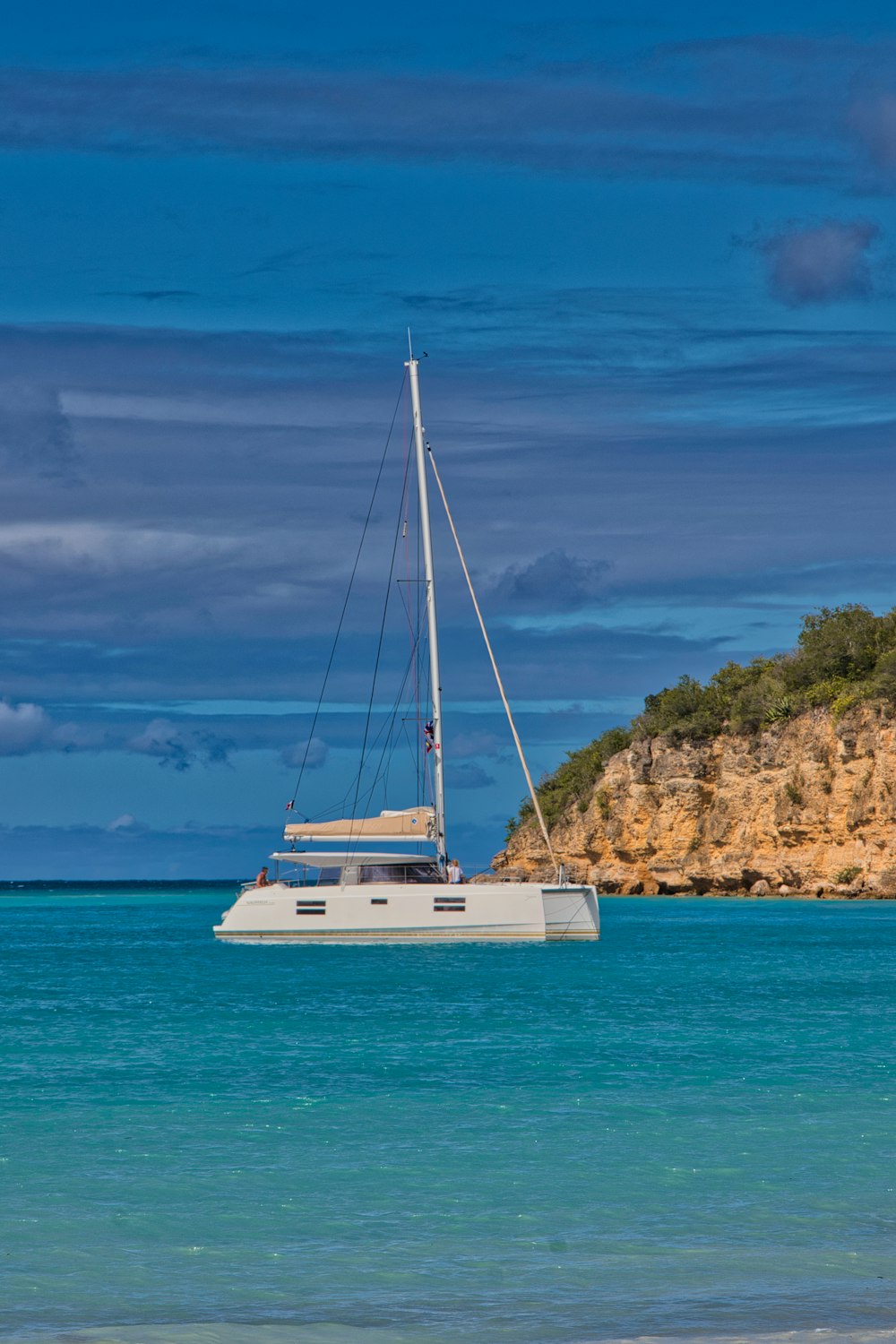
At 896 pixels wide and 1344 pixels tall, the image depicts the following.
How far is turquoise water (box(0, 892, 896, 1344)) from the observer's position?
32.2ft

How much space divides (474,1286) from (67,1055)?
13.9m

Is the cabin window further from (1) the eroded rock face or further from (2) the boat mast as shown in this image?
(1) the eroded rock face

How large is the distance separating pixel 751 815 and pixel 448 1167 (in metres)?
66.6

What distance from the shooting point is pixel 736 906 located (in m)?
73.4

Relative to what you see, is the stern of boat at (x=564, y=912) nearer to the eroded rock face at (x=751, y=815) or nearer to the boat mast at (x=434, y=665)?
the boat mast at (x=434, y=665)

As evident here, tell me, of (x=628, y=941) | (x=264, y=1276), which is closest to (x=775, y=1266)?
(x=264, y=1276)

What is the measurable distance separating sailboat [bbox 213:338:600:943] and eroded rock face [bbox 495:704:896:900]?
108ft

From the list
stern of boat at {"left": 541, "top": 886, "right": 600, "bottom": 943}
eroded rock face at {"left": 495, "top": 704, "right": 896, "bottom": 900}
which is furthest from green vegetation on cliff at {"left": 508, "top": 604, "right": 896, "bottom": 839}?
stern of boat at {"left": 541, "top": 886, "right": 600, "bottom": 943}

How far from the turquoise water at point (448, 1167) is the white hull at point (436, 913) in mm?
9916

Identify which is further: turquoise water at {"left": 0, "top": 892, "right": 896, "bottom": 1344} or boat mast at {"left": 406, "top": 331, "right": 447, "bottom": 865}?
boat mast at {"left": 406, "top": 331, "right": 447, "bottom": 865}

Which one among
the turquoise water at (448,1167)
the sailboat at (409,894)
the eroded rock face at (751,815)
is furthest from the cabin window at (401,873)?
the eroded rock face at (751,815)

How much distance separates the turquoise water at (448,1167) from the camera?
9820mm

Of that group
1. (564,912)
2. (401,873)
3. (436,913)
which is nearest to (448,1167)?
(436,913)

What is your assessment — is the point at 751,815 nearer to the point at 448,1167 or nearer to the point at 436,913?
the point at 436,913
